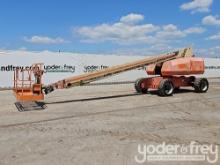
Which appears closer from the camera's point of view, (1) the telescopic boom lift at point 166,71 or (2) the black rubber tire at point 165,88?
(1) the telescopic boom lift at point 166,71

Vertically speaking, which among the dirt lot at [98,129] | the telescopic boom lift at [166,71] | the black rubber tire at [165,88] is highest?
the telescopic boom lift at [166,71]

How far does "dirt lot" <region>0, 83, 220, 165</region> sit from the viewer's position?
8.29 metres

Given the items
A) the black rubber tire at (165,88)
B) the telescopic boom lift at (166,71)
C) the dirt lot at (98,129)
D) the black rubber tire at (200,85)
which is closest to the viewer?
the dirt lot at (98,129)

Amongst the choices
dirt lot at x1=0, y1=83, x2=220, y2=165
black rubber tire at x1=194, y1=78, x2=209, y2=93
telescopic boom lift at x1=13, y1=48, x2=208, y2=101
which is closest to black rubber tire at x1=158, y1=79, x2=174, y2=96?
telescopic boom lift at x1=13, y1=48, x2=208, y2=101

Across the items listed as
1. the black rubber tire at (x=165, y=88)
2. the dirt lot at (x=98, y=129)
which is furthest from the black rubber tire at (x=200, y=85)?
the dirt lot at (x=98, y=129)

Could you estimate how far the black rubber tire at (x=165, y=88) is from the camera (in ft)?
64.1

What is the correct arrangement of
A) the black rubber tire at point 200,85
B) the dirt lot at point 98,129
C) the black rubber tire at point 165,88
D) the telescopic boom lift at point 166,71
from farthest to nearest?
the black rubber tire at point 200,85 → the black rubber tire at point 165,88 → the telescopic boom lift at point 166,71 → the dirt lot at point 98,129

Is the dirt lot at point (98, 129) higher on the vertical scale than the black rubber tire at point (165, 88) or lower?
lower

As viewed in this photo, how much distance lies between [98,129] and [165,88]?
9227 millimetres

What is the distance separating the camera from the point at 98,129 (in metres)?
11.1

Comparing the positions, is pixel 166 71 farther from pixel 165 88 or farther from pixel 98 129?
pixel 98 129

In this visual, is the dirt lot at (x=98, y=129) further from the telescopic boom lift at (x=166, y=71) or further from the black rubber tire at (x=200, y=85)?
the black rubber tire at (x=200, y=85)

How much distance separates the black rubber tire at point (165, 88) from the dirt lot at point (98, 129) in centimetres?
173

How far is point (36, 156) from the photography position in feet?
26.9
